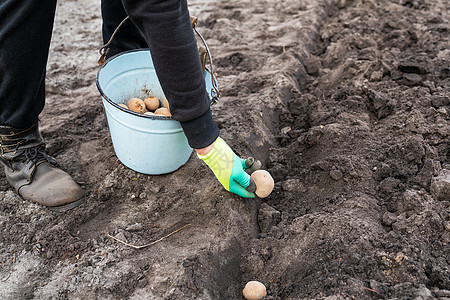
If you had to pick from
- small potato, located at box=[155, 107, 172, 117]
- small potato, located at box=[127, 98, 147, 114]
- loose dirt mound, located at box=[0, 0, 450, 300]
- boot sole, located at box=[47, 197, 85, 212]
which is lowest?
boot sole, located at box=[47, 197, 85, 212]

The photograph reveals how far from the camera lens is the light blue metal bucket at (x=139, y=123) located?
2.01 meters

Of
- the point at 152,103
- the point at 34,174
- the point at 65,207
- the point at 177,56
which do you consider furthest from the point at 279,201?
the point at 34,174

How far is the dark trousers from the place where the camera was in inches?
59.4

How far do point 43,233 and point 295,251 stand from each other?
128 cm

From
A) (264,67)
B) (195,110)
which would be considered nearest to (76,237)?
(195,110)

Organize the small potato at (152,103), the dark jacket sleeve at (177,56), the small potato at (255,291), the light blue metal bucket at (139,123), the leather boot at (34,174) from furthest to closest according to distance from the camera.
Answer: the small potato at (152,103) → the leather boot at (34,174) → the light blue metal bucket at (139,123) → the small potato at (255,291) → the dark jacket sleeve at (177,56)

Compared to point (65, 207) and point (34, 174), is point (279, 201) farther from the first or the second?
point (34, 174)

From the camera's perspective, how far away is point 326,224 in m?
1.92

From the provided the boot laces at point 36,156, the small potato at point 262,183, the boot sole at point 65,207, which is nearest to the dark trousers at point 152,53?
the boot laces at point 36,156

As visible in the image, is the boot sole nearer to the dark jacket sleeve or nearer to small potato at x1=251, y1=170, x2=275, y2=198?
the dark jacket sleeve

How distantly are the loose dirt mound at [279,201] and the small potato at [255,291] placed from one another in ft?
0.13

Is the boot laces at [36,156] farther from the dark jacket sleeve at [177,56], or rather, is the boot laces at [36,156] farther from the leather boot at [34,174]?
the dark jacket sleeve at [177,56]

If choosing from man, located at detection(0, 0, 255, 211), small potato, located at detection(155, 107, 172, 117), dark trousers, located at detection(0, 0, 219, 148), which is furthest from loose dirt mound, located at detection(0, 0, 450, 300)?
dark trousers, located at detection(0, 0, 219, 148)

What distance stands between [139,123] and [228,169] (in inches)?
20.6
